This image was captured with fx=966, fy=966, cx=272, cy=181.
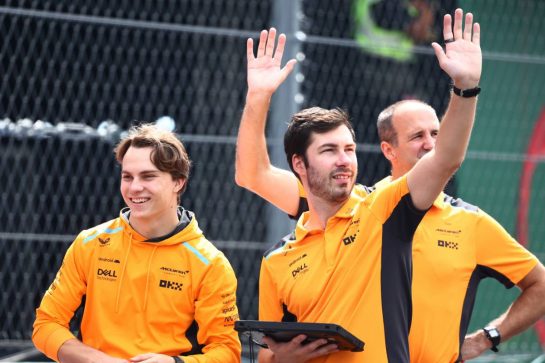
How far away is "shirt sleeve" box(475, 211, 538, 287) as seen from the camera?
3.85 metres

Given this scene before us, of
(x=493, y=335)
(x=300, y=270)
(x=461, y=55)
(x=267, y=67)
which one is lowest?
(x=493, y=335)

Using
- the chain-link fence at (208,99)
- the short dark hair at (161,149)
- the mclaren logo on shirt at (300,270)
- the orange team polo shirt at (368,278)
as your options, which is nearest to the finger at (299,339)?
the orange team polo shirt at (368,278)

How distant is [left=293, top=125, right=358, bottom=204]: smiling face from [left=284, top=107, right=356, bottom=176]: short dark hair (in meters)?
0.02

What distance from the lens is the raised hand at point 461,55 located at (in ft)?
9.55

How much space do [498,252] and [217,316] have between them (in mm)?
1157

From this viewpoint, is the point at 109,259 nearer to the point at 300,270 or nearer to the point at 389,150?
the point at 300,270

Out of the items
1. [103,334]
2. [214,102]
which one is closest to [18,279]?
[214,102]

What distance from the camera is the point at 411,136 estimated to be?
405 centimetres

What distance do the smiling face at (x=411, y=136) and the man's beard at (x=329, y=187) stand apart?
0.66 metres

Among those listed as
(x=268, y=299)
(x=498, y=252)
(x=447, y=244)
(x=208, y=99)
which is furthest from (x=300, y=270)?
(x=208, y=99)

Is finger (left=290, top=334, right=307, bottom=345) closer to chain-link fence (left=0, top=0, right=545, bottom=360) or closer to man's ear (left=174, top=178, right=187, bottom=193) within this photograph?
man's ear (left=174, top=178, right=187, bottom=193)

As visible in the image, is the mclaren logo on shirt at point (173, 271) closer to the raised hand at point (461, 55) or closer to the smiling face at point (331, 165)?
the smiling face at point (331, 165)

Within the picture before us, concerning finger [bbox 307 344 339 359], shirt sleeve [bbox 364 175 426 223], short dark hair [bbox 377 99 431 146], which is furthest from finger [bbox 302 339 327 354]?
short dark hair [bbox 377 99 431 146]

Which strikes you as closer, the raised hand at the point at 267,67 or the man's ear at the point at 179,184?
the raised hand at the point at 267,67
